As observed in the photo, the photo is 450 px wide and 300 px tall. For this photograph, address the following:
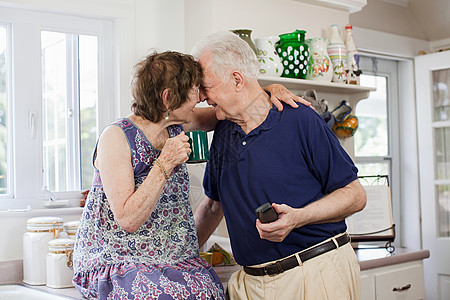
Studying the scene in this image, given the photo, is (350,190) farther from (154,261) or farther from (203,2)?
(203,2)

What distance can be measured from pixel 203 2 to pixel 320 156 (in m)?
1.01

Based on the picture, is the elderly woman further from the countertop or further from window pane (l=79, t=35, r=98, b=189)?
window pane (l=79, t=35, r=98, b=189)

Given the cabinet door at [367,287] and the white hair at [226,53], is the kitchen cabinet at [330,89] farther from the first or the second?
the cabinet door at [367,287]

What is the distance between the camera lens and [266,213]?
4.63 feet

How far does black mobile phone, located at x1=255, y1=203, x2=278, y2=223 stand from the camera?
1406mm

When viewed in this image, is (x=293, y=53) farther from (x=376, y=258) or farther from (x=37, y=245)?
(x=37, y=245)

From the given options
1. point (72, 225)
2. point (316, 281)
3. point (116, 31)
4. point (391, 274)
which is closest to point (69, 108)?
point (116, 31)

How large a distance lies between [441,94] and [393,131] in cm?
42

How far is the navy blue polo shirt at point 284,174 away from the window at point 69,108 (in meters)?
0.93

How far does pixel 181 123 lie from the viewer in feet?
5.51

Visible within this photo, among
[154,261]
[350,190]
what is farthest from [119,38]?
[350,190]

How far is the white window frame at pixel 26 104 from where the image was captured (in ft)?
7.03

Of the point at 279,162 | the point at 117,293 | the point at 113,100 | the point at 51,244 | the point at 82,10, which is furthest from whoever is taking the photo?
the point at 113,100

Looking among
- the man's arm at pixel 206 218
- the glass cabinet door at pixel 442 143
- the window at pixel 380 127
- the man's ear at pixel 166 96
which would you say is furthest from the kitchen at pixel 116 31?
the glass cabinet door at pixel 442 143
